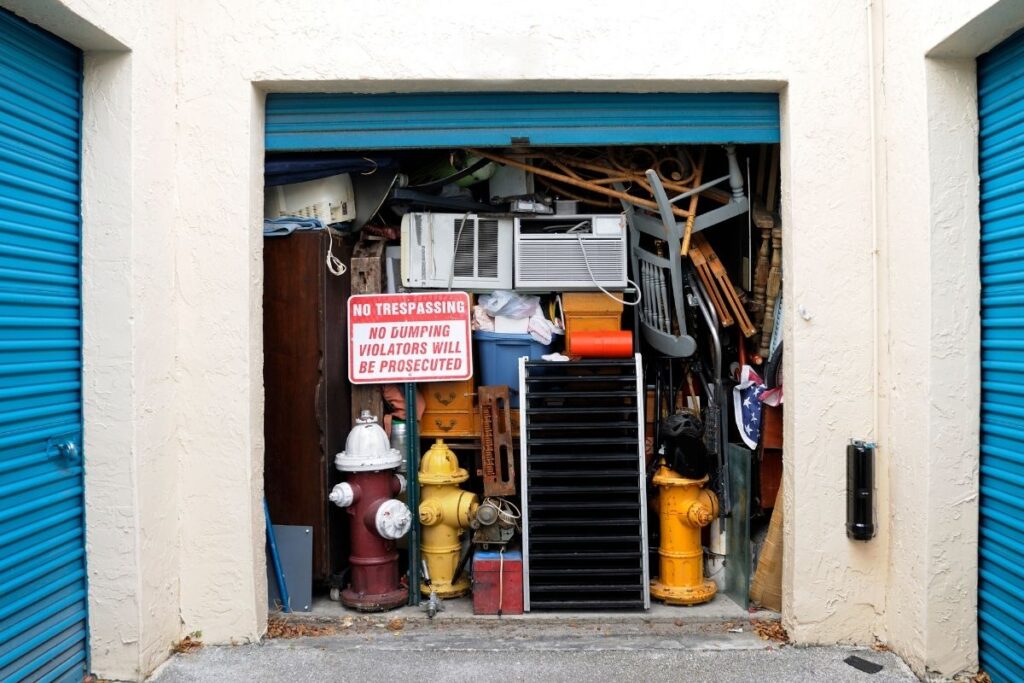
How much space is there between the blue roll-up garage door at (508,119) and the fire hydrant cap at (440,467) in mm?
1922

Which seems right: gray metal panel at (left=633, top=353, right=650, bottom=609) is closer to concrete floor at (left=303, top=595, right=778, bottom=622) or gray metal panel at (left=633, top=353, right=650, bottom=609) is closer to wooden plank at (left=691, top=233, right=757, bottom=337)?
concrete floor at (left=303, top=595, right=778, bottom=622)

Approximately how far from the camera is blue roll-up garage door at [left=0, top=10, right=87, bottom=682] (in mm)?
3525

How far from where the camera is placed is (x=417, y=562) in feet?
17.0

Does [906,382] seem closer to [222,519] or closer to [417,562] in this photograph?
[417,562]

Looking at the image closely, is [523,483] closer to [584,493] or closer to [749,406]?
[584,493]

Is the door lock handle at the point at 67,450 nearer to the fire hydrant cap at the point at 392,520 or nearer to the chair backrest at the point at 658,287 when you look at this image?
the fire hydrant cap at the point at 392,520

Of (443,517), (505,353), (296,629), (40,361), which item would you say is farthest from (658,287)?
(40,361)

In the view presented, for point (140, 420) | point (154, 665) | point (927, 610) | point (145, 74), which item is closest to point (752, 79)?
point (927, 610)

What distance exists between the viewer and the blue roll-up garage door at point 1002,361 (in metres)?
3.78

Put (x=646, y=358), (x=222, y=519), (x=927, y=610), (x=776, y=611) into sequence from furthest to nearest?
(x=646, y=358), (x=776, y=611), (x=222, y=519), (x=927, y=610)

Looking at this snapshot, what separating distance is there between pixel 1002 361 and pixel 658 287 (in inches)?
89.1

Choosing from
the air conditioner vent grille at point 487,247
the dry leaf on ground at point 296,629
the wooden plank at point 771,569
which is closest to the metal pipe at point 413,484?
the dry leaf on ground at point 296,629

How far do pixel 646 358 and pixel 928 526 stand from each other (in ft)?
7.43

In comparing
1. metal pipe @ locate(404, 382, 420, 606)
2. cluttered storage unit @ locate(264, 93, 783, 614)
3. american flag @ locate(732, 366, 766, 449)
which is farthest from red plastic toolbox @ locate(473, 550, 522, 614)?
american flag @ locate(732, 366, 766, 449)
